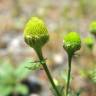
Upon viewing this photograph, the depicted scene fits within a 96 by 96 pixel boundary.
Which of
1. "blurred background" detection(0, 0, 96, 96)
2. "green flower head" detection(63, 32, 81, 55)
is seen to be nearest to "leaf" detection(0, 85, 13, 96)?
"blurred background" detection(0, 0, 96, 96)

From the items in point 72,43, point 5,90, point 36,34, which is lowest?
point 5,90

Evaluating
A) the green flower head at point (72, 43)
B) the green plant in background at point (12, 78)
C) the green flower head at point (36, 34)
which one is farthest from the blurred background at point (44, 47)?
the green flower head at point (36, 34)

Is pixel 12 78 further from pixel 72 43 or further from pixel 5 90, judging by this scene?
pixel 72 43

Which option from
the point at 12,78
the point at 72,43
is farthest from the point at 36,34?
the point at 12,78

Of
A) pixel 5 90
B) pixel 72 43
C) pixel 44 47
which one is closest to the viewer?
pixel 72 43

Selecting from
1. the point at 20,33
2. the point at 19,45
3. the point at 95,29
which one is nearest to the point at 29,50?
the point at 19,45

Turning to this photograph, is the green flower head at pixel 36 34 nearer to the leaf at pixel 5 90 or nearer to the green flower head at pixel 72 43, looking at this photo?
the green flower head at pixel 72 43

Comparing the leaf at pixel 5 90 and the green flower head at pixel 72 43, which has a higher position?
the green flower head at pixel 72 43

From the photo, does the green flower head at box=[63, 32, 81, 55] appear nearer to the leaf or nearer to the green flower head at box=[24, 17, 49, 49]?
the green flower head at box=[24, 17, 49, 49]
